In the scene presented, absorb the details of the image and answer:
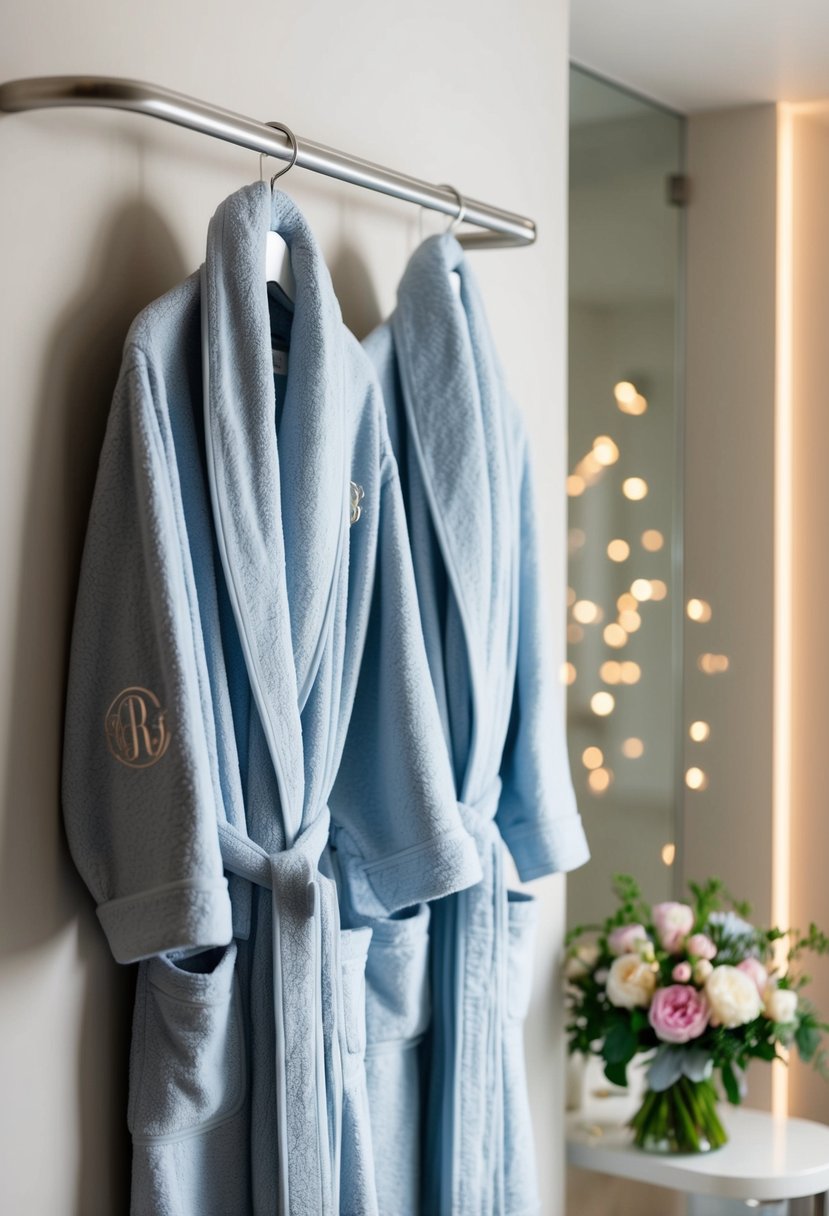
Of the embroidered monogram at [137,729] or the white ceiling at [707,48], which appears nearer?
the embroidered monogram at [137,729]

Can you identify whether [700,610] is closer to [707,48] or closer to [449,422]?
[707,48]

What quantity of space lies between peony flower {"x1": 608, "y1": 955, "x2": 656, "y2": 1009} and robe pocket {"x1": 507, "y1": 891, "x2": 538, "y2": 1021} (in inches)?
10.6

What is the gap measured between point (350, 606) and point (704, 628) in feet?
4.27

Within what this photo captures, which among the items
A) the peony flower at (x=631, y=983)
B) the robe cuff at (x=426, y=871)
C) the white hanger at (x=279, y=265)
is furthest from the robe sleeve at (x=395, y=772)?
the peony flower at (x=631, y=983)

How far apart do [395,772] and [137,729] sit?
13.9 inches

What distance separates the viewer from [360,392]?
152 cm

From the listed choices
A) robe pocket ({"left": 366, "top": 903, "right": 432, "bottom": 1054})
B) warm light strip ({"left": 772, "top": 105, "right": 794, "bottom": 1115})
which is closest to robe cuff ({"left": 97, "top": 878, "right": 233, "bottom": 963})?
robe pocket ({"left": 366, "top": 903, "right": 432, "bottom": 1054})

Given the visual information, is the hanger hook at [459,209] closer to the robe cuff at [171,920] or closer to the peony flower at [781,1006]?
the robe cuff at [171,920]

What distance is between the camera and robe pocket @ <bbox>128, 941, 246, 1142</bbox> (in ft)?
4.14

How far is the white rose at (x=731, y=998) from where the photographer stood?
75.7 inches

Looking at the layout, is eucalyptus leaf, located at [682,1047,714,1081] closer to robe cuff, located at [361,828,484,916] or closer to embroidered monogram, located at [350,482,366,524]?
robe cuff, located at [361,828,484,916]

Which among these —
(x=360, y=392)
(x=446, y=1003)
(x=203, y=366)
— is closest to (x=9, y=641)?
(x=203, y=366)

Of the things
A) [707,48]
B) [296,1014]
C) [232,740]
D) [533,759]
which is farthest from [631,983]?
[707,48]

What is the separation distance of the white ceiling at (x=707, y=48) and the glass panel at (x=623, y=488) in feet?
0.24
